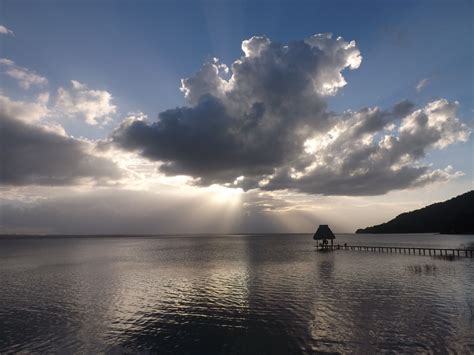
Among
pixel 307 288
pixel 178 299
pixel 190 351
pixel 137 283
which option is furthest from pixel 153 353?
pixel 137 283

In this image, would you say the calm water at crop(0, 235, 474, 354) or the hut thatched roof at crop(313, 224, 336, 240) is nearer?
the calm water at crop(0, 235, 474, 354)

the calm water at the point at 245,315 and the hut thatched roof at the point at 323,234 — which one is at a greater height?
the hut thatched roof at the point at 323,234

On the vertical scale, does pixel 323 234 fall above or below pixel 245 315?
above

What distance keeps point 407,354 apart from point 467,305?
12.4 m

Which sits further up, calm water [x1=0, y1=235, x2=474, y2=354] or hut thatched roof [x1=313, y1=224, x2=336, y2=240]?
hut thatched roof [x1=313, y1=224, x2=336, y2=240]

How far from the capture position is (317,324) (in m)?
19.2

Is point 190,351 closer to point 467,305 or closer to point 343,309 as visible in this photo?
point 343,309

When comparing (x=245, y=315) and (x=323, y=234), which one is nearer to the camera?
(x=245, y=315)

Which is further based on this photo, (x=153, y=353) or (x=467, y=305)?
(x=467, y=305)

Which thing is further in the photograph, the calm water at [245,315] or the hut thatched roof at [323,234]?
the hut thatched roof at [323,234]

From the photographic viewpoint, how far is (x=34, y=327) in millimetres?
20016

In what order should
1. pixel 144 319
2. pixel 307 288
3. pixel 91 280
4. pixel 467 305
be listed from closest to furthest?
pixel 144 319
pixel 467 305
pixel 307 288
pixel 91 280

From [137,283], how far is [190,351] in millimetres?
22732

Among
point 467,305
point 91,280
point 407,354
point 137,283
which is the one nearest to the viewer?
point 407,354
